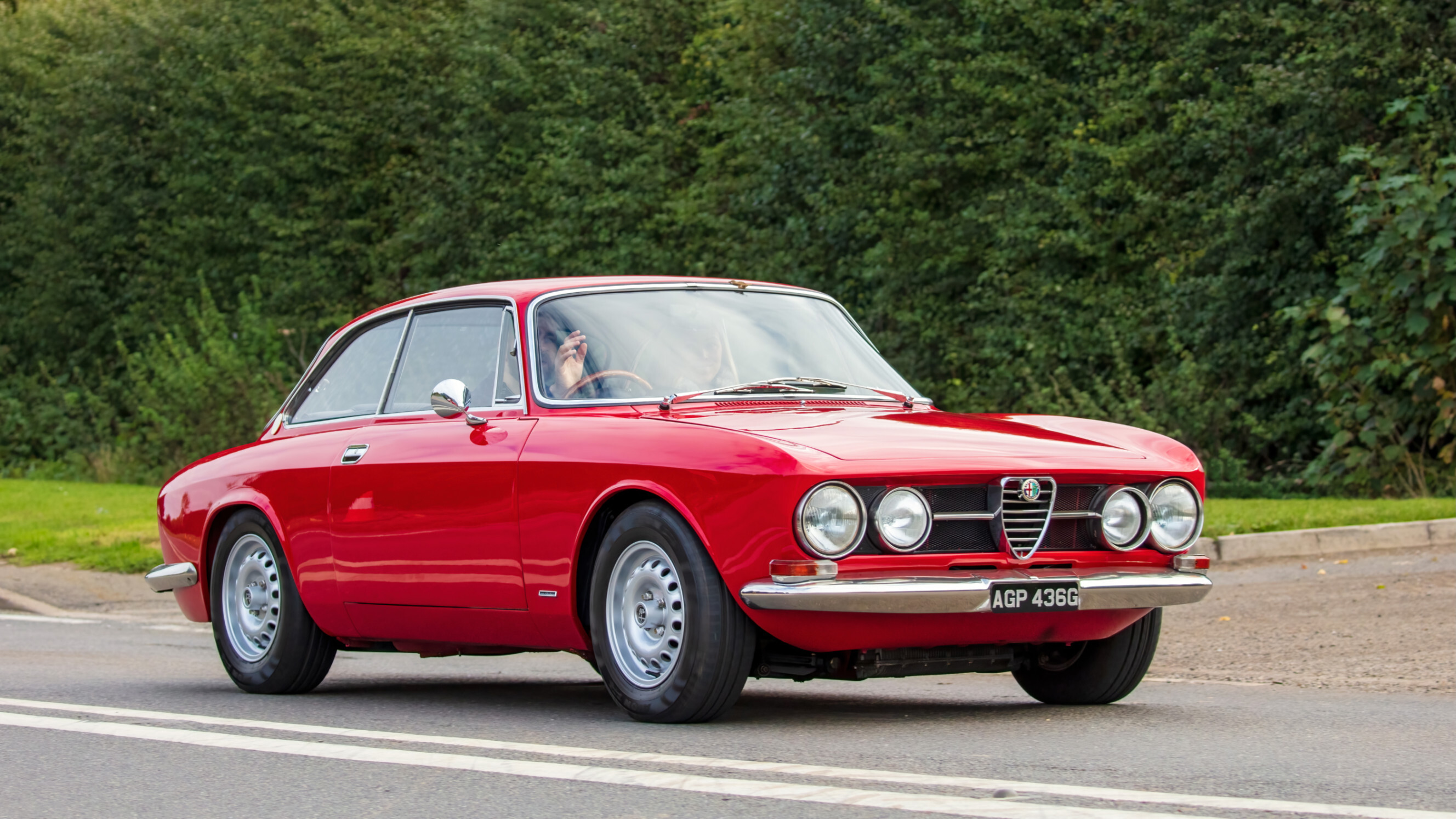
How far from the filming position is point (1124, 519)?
22.5 feet

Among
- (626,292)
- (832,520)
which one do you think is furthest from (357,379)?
(832,520)

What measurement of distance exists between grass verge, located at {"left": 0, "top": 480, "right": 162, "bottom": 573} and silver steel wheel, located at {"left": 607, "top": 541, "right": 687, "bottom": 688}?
959 cm

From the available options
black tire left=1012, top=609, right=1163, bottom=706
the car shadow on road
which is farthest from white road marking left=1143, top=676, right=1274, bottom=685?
black tire left=1012, top=609, right=1163, bottom=706

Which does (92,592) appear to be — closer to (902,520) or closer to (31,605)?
(31,605)

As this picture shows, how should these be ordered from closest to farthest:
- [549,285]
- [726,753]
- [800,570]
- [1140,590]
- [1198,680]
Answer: [726,753] → [800,570] → [1140,590] → [549,285] → [1198,680]

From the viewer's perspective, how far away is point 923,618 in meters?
6.43

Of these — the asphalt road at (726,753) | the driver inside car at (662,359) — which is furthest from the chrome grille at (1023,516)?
the driver inside car at (662,359)

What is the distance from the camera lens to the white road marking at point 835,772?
16.1 ft

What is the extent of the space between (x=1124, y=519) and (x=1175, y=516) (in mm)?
269

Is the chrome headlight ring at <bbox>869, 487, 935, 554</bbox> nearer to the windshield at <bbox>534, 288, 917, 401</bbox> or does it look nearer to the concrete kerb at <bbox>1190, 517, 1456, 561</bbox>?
the windshield at <bbox>534, 288, 917, 401</bbox>

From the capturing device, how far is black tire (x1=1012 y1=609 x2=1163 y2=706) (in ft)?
24.2

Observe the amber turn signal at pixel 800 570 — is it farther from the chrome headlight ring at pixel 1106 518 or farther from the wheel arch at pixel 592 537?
the chrome headlight ring at pixel 1106 518

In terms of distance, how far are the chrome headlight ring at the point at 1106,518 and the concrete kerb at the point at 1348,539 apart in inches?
266

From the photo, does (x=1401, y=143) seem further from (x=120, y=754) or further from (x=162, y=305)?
(x=162, y=305)
